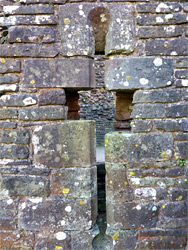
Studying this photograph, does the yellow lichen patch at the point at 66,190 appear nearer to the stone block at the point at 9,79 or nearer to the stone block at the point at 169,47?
the stone block at the point at 9,79

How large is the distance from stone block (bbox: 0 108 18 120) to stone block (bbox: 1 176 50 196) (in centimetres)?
64

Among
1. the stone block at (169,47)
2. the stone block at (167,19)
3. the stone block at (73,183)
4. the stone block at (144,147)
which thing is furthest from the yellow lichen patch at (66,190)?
the stone block at (167,19)

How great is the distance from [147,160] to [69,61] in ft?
4.37

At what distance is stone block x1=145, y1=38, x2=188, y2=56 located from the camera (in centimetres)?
217

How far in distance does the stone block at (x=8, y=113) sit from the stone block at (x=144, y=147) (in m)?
1.13

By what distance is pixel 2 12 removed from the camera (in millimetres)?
2201

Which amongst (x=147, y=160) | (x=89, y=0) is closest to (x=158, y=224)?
(x=147, y=160)

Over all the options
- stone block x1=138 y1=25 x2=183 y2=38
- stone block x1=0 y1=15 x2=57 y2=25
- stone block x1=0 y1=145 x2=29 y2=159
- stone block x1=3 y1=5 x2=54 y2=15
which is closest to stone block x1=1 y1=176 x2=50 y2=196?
stone block x1=0 y1=145 x2=29 y2=159

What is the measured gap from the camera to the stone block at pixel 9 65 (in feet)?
7.18

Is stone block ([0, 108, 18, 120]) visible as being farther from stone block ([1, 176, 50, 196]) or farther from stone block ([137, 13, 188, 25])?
stone block ([137, 13, 188, 25])

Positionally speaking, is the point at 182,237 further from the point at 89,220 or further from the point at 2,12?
the point at 2,12

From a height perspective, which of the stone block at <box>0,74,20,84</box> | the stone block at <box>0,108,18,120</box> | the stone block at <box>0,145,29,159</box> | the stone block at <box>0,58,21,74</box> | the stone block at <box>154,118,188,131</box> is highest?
the stone block at <box>0,58,21,74</box>

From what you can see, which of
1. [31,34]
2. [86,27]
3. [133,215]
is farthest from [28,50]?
[133,215]

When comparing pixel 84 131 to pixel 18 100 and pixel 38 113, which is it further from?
pixel 18 100
